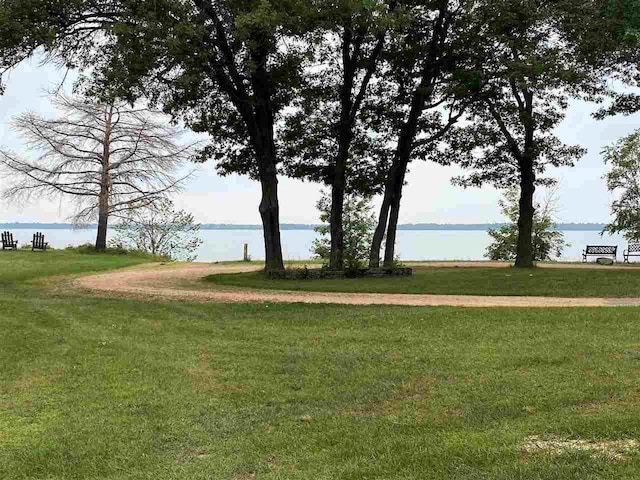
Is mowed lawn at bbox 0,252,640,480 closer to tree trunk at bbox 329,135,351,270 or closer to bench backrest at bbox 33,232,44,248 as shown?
tree trunk at bbox 329,135,351,270

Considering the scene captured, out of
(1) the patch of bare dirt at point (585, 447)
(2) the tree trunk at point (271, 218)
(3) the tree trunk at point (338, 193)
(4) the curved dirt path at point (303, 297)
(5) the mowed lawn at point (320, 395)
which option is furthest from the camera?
(3) the tree trunk at point (338, 193)

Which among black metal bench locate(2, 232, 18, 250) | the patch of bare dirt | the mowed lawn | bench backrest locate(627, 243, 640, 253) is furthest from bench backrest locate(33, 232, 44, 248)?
the patch of bare dirt

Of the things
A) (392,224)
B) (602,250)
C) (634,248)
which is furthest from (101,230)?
(634,248)

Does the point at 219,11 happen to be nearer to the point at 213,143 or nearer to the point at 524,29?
the point at 213,143

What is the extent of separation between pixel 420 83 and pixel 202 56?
8190 millimetres

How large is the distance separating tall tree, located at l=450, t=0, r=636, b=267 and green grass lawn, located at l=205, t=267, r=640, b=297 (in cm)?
523

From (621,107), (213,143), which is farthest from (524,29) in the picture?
(213,143)

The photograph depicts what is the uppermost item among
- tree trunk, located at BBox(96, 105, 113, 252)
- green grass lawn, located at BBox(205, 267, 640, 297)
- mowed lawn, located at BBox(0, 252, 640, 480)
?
tree trunk, located at BBox(96, 105, 113, 252)

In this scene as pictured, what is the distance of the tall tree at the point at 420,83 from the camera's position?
18703 mm

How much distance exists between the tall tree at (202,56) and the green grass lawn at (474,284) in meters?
2.88

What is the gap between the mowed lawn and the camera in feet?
13.1

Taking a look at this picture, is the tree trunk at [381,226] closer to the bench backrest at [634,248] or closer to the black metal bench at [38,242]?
the bench backrest at [634,248]

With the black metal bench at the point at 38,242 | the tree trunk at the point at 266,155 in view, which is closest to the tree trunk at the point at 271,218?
the tree trunk at the point at 266,155

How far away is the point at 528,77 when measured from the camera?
16.8 metres
